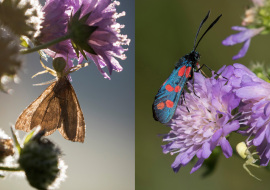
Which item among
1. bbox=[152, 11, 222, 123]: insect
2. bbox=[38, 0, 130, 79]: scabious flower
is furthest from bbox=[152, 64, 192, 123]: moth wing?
bbox=[38, 0, 130, 79]: scabious flower

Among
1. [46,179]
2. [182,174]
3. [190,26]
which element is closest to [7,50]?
[46,179]

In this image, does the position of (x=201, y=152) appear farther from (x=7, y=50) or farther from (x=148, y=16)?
(x=148, y=16)

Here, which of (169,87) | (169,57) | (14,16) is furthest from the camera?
(169,57)

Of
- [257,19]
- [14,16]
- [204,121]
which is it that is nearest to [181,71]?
[204,121]

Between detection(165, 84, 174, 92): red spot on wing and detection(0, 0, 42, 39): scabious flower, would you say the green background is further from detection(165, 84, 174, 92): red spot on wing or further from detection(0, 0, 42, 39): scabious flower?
detection(0, 0, 42, 39): scabious flower

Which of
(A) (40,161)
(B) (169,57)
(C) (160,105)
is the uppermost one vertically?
(B) (169,57)

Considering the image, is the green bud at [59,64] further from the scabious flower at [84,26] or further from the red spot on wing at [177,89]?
the red spot on wing at [177,89]

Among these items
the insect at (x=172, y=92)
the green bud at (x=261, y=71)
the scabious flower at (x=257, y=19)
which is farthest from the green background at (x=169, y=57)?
the scabious flower at (x=257, y=19)

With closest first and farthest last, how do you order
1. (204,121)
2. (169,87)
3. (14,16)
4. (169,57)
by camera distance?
(14,16) < (204,121) < (169,87) < (169,57)

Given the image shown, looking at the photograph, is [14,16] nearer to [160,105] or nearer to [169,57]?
[160,105]
